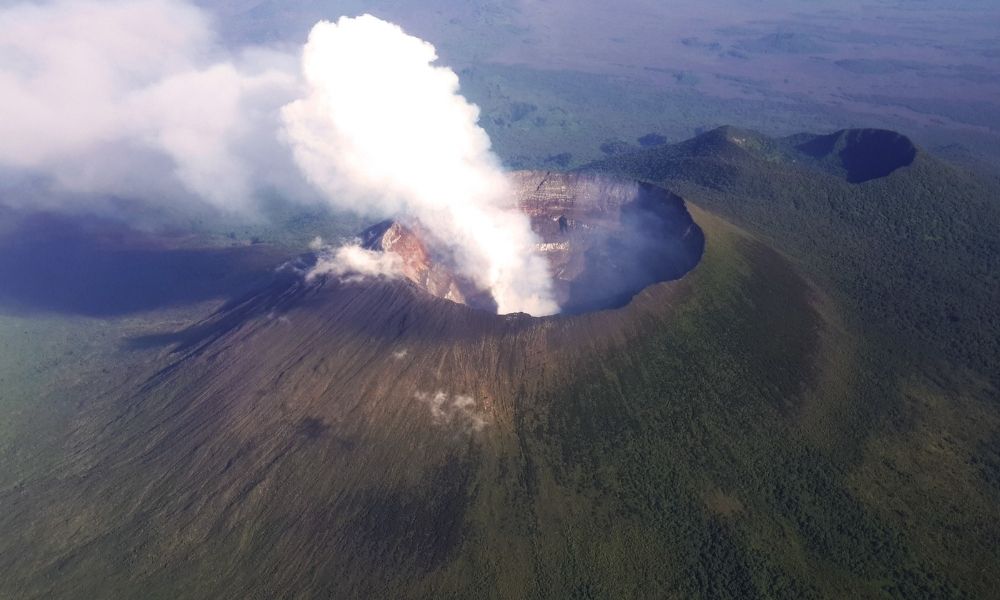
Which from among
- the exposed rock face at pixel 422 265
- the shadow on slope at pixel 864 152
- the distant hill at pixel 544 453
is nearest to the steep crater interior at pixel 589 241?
the exposed rock face at pixel 422 265

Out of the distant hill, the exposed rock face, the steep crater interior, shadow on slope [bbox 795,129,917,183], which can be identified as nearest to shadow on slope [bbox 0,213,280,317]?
the distant hill

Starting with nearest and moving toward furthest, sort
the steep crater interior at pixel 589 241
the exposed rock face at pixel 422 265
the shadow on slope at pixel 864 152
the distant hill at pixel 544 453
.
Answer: the distant hill at pixel 544 453, the exposed rock face at pixel 422 265, the steep crater interior at pixel 589 241, the shadow on slope at pixel 864 152

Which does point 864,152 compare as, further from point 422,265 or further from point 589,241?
point 422,265

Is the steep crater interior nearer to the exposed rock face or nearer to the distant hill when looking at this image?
the exposed rock face

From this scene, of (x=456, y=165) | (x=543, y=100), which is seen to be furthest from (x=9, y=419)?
(x=543, y=100)

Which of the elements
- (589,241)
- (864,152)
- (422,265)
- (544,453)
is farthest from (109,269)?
(864,152)

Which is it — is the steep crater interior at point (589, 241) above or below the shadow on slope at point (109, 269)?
A: above

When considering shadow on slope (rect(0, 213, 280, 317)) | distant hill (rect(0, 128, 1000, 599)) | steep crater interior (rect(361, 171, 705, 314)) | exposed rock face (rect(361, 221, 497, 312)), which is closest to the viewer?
distant hill (rect(0, 128, 1000, 599))

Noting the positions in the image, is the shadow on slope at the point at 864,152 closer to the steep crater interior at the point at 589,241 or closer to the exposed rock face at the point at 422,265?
the steep crater interior at the point at 589,241
